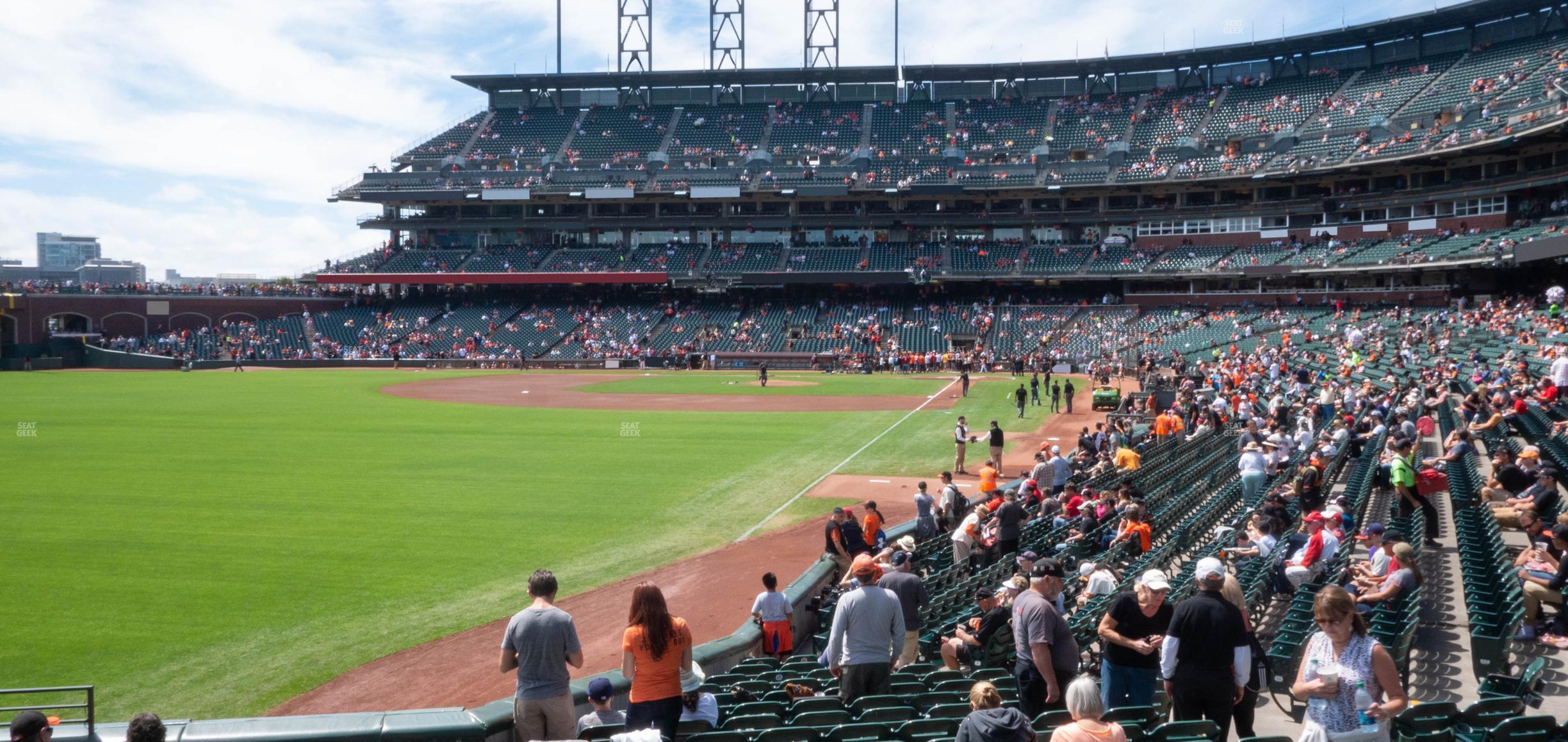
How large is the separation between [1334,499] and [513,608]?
11167 mm

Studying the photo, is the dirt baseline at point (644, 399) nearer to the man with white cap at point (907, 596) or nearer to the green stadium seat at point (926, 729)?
the man with white cap at point (907, 596)

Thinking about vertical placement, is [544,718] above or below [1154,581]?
below

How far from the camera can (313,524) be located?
18547 mm

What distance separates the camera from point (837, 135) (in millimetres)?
81750

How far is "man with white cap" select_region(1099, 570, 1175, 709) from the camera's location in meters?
7.21

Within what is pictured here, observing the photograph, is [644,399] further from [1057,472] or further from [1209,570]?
[1209,570]

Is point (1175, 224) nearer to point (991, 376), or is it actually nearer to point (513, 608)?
point (991, 376)

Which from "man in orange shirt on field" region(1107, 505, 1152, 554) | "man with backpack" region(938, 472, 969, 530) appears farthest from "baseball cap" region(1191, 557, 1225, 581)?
"man with backpack" region(938, 472, 969, 530)

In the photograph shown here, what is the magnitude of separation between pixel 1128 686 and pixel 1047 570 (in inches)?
39.7

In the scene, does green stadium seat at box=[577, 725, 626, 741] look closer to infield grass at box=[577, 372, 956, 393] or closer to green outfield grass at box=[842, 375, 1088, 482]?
green outfield grass at box=[842, 375, 1088, 482]

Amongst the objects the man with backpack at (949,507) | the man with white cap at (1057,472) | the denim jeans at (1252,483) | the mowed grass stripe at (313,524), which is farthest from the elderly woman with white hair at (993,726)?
the man with white cap at (1057,472)

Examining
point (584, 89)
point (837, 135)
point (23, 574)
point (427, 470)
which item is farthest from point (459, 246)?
point (23, 574)

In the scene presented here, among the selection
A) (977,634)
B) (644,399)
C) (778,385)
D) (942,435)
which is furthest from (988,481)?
(778,385)

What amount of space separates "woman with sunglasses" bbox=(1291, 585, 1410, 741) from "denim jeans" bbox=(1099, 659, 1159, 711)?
1.37 m
